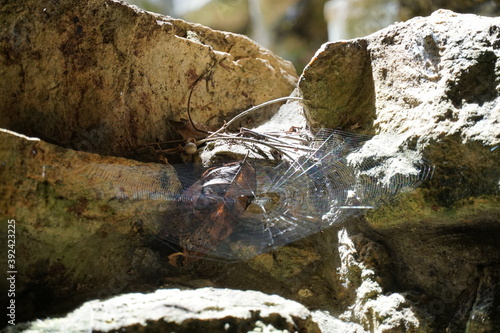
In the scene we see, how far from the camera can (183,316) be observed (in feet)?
3.90

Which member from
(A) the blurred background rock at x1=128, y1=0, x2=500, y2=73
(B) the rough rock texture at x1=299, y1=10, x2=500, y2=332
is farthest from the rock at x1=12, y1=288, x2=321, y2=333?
(A) the blurred background rock at x1=128, y1=0, x2=500, y2=73

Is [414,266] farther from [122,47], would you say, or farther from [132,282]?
[122,47]

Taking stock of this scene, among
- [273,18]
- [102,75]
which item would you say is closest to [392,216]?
[102,75]

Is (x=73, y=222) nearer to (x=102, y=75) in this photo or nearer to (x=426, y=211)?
(x=102, y=75)

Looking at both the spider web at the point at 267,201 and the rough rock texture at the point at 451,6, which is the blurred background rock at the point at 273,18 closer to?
the rough rock texture at the point at 451,6

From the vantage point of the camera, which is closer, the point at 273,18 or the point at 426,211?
the point at 426,211

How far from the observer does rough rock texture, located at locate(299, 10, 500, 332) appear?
1286mm

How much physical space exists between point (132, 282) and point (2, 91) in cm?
77

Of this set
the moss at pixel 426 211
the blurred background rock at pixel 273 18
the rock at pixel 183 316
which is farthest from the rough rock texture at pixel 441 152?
the blurred background rock at pixel 273 18

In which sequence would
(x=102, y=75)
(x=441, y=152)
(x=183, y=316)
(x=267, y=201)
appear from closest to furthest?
(x=183, y=316), (x=441, y=152), (x=267, y=201), (x=102, y=75)

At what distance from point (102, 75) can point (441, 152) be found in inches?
47.3

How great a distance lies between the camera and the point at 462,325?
126 centimetres

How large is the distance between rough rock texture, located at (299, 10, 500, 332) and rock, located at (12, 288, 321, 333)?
0.34 meters

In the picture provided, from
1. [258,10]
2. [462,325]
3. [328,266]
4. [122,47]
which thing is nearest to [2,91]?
[122,47]
